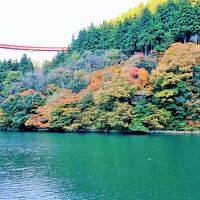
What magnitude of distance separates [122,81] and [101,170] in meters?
20.3

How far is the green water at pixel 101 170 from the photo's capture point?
607 inches

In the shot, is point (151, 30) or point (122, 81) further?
point (151, 30)

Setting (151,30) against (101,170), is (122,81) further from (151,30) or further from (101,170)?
(101,170)

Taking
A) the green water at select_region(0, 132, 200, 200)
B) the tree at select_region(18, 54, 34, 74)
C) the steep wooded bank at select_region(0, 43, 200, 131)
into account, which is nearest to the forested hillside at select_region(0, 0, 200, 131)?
the steep wooded bank at select_region(0, 43, 200, 131)

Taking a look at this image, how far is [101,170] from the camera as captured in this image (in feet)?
64.1

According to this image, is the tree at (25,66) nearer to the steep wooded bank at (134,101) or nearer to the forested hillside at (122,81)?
the forested hillside at (122,81)

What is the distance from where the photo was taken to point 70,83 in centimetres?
4528

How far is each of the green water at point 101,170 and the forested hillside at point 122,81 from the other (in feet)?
25.7

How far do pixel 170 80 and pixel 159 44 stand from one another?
34.3 feet

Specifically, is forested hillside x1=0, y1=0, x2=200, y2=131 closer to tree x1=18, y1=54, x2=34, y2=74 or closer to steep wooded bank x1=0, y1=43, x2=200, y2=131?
steep wooded bank x1=0, y1=43, x2=200, y2=131

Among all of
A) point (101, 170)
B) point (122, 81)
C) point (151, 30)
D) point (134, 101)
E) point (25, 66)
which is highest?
point (151, 30)

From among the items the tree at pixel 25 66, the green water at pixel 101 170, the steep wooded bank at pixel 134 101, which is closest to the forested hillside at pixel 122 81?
the steep wooded bank at pixel 134 101

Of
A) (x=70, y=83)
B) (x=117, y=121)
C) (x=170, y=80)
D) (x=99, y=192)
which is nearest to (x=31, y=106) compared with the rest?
(x=70, y=83)

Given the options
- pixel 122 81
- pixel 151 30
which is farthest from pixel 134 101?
pixel 151 30
